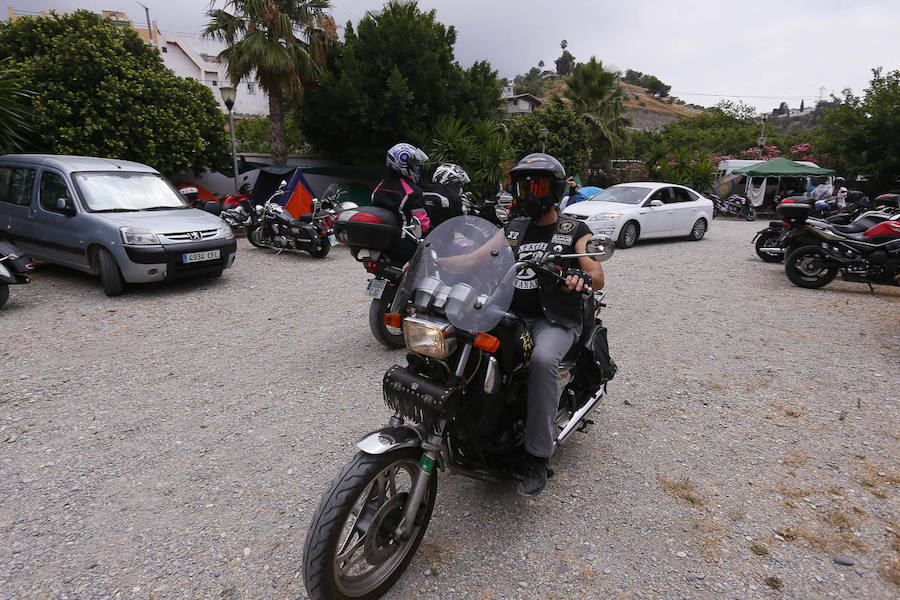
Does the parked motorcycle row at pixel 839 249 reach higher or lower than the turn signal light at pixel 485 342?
lower

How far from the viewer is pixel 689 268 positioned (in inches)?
380

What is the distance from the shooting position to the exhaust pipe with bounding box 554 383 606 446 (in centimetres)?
277

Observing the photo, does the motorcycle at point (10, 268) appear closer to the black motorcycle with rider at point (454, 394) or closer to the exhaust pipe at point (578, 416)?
the black motorcycle with rider at point (454, 394)

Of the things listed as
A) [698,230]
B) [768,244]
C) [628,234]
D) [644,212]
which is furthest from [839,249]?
[698,230]

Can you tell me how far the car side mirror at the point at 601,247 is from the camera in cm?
225

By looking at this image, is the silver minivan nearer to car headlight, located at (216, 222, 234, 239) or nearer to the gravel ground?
car headlight, located at (216, 222, 234, 239)

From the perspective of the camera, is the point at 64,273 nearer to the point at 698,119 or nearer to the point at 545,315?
the point at 545,315

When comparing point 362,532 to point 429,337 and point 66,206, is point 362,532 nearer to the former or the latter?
point 429,337

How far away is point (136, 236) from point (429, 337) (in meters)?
5.98

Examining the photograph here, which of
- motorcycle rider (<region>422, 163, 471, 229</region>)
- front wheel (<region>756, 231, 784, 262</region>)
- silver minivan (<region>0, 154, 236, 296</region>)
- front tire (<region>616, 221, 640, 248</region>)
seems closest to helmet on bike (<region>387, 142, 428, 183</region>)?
motorcycle rider (<region>422, 163, 471, 229</region>)

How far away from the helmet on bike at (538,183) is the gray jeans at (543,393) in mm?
778

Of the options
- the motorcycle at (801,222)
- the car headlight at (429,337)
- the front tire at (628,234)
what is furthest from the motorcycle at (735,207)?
the car headlight at (429,337)

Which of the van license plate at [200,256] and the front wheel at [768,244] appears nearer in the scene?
the van license plate at [200,256]

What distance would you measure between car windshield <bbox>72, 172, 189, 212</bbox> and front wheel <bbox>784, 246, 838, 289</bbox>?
9.49 metres
